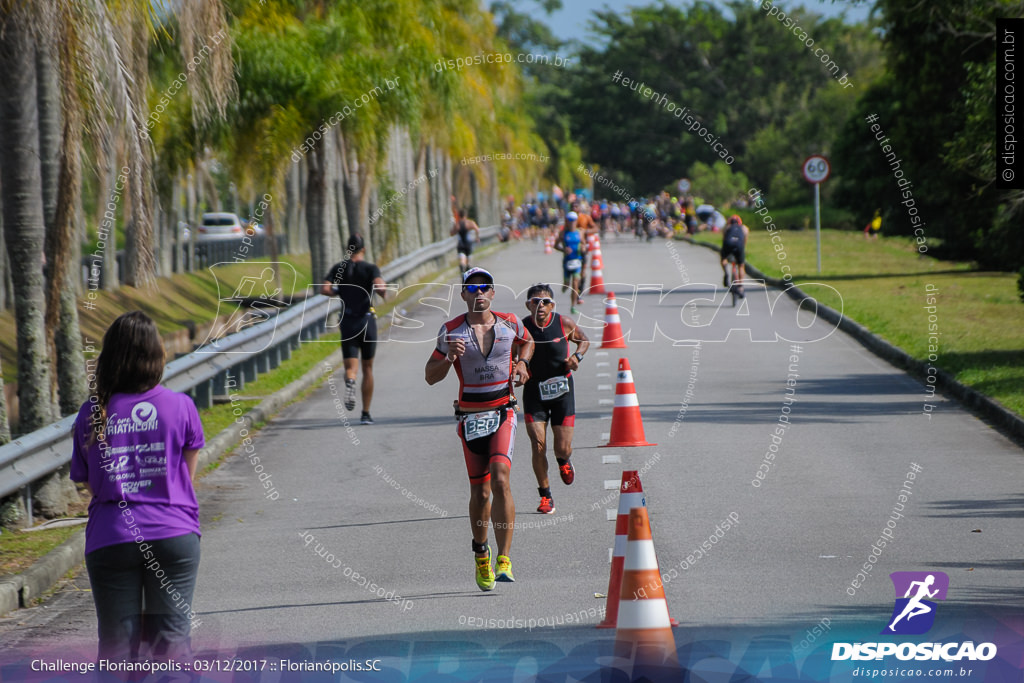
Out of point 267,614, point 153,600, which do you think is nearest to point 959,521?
point 267,614

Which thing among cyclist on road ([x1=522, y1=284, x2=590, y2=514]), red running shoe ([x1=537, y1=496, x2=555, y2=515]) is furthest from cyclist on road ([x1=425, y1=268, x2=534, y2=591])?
cyclist on road ([x1=522, y1=284, x2=590, y2=514])

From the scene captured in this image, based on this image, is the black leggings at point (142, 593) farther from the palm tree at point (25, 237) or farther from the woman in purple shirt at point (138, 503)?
the palm tree at point (25, 237)

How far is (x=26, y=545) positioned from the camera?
9.97 metres

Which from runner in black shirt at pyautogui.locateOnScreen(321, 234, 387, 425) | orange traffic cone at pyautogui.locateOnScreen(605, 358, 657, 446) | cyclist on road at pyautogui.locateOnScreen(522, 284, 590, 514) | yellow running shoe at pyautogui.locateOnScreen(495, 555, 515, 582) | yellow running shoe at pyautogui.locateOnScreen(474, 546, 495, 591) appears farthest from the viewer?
runner in black shirt at pyautogui.locateOnScreen(321, 234, 387, 425)

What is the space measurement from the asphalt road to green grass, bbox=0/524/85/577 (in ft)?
1.24

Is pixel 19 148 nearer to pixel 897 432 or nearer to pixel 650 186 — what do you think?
pixel 897 432

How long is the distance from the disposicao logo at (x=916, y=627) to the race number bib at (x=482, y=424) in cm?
253

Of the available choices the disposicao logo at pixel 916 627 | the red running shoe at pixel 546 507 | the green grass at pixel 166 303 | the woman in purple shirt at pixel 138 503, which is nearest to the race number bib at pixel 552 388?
the red running shoe at pixel 546 507

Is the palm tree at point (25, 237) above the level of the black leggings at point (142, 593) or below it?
above

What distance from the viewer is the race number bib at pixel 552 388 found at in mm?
11367

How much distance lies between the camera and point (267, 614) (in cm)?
819

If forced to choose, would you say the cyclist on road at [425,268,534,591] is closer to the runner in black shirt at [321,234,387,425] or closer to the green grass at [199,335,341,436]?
the green grass at [199,335,341,436]

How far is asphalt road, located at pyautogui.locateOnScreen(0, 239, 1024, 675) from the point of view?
25.9 ft

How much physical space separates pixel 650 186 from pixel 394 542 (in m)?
86.6
